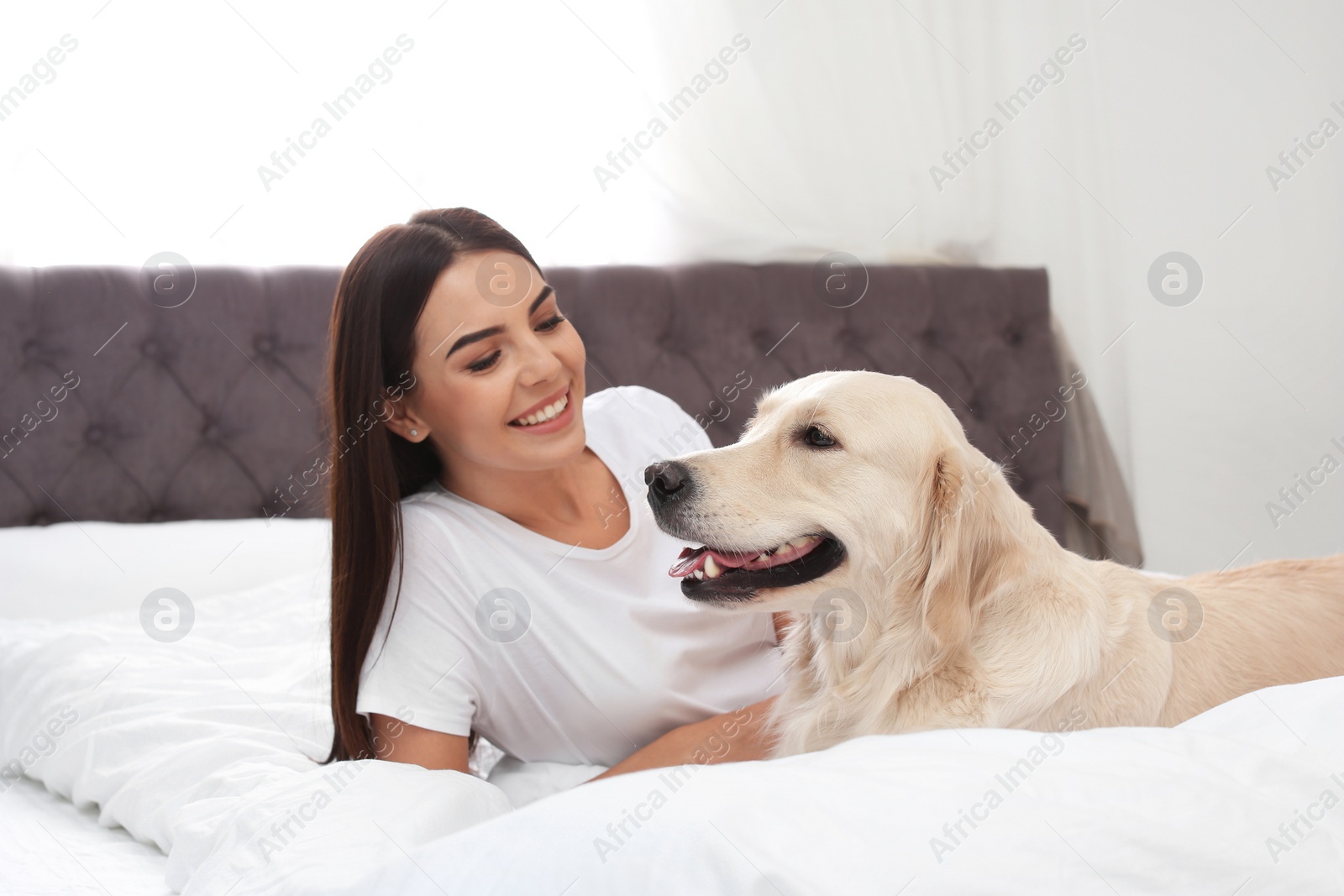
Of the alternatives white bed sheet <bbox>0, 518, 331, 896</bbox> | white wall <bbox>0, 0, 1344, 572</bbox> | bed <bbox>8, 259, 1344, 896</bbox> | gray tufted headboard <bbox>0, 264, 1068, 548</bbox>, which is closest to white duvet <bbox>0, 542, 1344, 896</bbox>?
bed <bbox>8, 259, 1344, 896</bbox>

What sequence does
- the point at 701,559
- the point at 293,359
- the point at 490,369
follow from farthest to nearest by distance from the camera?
the point at 293,359 < the point at 490,369 < the point at 701,559

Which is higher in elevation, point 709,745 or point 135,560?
point 709,745

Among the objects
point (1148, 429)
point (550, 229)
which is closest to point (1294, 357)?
point (1148, 429)

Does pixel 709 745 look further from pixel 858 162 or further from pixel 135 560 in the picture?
pixel 858 162

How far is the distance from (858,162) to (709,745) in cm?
188

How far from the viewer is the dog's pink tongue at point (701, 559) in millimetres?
1217

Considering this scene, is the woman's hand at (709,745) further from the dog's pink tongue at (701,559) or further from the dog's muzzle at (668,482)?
the dog's muzzle at (668,482)

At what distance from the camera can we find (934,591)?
1.14 meters

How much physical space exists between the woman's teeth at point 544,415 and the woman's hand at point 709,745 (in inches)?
20.1

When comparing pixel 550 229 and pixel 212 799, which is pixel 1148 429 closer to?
pixel 550 229

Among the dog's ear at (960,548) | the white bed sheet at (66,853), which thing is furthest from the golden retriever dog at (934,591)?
the white bed sheet at (66,853)

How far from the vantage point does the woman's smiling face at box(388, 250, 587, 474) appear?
1336 millimetres

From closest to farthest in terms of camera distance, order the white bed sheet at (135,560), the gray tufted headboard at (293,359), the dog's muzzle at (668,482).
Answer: the dog's muzzle at (668,482)
the white bed sheet at (135,560)
the gray tufted headboard at (293,359)

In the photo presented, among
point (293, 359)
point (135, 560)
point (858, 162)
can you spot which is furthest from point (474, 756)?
point (858, 162)
